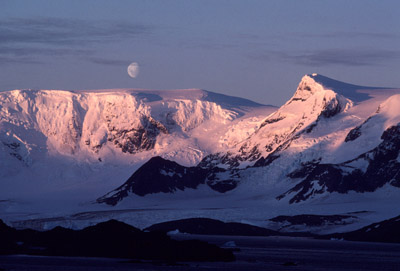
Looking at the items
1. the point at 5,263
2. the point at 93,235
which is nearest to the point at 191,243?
the point at 93,235

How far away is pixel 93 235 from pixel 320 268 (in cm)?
4053

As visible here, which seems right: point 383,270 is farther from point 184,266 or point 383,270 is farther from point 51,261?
point 51,261

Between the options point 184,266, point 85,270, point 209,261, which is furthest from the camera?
point 209,261

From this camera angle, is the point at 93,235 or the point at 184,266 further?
the point at 93,235

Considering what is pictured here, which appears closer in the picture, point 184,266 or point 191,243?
point 184,266

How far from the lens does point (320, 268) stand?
180 metres

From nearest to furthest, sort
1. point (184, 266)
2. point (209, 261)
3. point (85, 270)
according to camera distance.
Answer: point (85, 270) < point (184, 266) < point (209, 261)

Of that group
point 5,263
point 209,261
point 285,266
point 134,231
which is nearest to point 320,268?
point 285,266

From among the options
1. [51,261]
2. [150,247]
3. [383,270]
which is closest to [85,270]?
[51,261]

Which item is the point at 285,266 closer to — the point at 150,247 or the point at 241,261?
the point at 241,261

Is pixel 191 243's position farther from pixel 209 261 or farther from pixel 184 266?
pixel 184 266

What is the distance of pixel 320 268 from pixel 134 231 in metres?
33.2

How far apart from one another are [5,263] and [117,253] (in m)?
24.2

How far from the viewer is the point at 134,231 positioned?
196 metres
